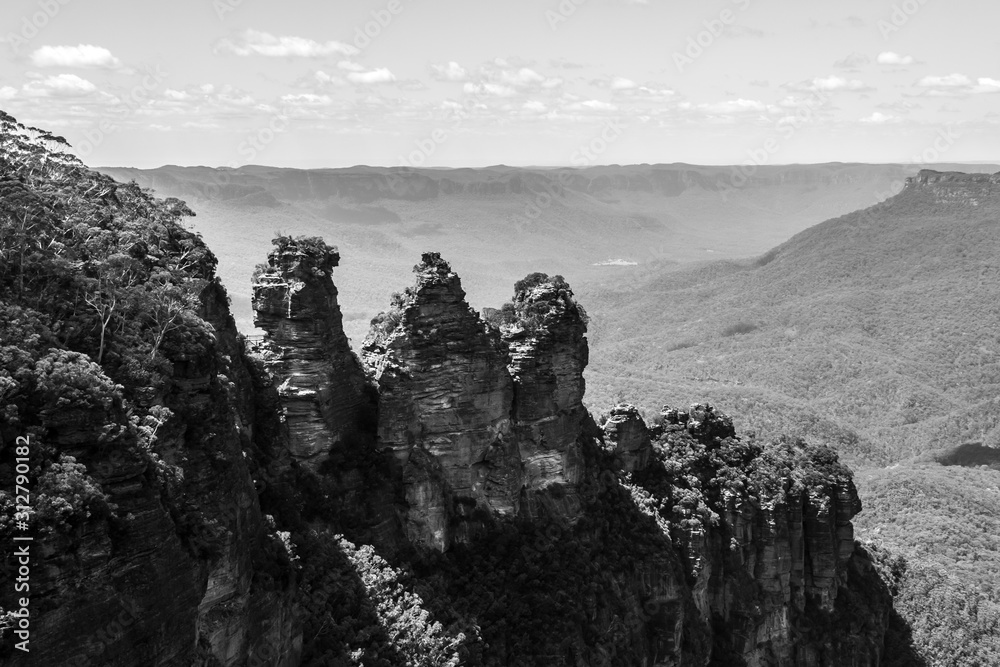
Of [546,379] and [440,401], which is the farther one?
[546,379]

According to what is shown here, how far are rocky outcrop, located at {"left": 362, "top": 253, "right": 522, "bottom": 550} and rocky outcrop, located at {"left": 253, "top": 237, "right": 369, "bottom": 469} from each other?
2351mm

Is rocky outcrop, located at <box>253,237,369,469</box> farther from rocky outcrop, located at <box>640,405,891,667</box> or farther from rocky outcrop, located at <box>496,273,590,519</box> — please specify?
rocky outcrop, located at <box>640,405,891,667</box>

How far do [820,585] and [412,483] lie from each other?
25.3 meters

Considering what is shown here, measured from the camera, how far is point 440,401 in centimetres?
3922

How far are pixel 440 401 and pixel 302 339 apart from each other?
20.0 ft

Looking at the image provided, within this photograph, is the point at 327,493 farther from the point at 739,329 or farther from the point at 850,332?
the point at 739,329

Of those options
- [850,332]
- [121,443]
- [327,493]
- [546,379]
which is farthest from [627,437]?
[850,332]

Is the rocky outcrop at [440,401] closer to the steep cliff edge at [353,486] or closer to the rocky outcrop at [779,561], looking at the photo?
the steep cliff edge at [353,486]

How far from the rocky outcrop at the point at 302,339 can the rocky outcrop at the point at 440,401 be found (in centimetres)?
235

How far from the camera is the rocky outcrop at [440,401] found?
38.4m

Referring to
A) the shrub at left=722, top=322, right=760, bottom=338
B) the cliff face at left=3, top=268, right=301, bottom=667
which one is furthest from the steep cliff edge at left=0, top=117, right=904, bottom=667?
the shrub at left=722, top=322, right=760, bottom=338

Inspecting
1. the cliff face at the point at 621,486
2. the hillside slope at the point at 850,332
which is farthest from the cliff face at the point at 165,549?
the hillside slope at the point at 850,332

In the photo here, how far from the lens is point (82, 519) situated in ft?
66.4

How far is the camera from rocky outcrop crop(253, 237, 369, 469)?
35.9 m
